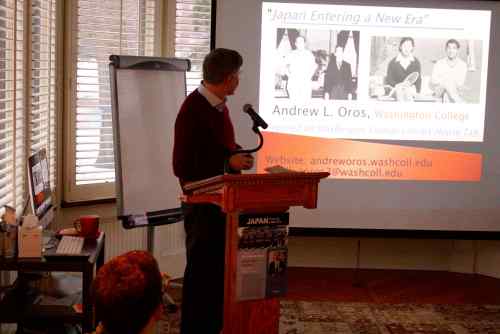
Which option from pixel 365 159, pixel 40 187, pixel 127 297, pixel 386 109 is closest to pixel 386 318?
pixel 365 159

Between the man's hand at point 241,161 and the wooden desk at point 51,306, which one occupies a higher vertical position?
the man's hand at point 241,161

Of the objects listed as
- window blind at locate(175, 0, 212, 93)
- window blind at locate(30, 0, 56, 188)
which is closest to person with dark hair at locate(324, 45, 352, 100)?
window blind at locate(175, 0, 212, 93)

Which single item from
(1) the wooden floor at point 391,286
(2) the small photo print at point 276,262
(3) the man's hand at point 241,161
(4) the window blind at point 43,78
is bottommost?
(1) the wooden floor at point 391,286

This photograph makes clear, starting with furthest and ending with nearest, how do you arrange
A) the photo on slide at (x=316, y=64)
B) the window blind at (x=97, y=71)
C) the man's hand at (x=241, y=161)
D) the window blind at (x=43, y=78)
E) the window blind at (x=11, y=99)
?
the photo on slide at (x=316, y=64)
the window blind at (x=97, y=71)
the window blind at (x=43, y=78)
the window blind at (x=11, y=99)
the man's hand at (x=241, y=161)

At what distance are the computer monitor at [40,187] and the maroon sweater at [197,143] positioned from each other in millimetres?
680

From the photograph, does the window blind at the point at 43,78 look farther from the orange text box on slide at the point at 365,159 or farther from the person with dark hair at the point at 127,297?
the person with dark hair at the point at 127,297

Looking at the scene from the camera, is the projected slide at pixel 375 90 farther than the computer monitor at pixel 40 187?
Yes

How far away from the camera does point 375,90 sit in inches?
215

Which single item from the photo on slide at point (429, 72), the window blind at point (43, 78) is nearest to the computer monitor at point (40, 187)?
the window blind at point (43, 78)

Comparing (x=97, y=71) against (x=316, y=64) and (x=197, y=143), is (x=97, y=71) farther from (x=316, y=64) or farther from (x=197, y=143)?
(x=197, y=143)

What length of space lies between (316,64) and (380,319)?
1.77 meters

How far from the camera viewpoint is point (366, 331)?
4.57 metres

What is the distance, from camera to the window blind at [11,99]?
3.83 m

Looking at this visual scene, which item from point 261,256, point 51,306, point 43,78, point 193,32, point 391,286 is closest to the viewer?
point 261,256
